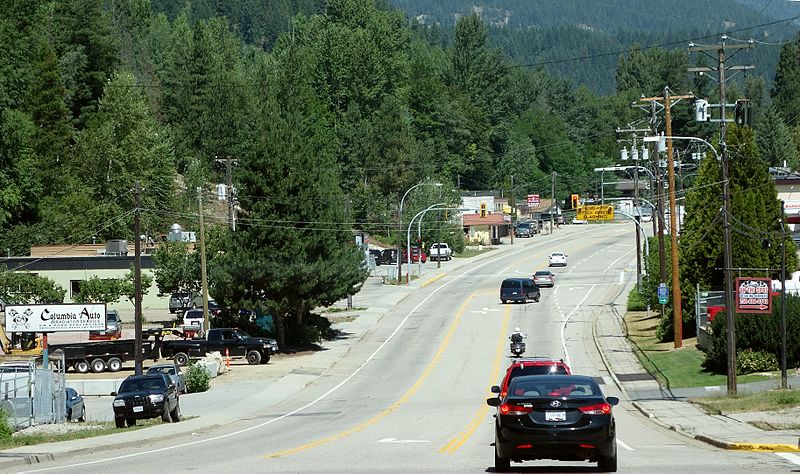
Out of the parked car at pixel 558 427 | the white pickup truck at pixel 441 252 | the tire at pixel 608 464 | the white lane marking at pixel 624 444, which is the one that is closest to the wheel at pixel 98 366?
the white lane marking at pixel 624 444

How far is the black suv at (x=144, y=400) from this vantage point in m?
36.2

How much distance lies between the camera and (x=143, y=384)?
37500mm

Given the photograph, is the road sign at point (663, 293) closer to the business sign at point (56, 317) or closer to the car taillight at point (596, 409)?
the business sign at point (56, 317)

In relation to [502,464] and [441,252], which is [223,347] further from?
[441,252]

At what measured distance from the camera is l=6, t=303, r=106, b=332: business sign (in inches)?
2190

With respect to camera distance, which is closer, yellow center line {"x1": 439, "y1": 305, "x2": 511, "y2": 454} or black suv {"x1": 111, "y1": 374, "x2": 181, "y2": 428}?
yellow center line {"x1": 439, "y1": 305, "x2": 511, "y2": 454}

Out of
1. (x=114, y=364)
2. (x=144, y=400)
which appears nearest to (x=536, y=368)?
(x=144, y=400)

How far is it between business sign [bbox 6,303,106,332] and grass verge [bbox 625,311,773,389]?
83.2ft

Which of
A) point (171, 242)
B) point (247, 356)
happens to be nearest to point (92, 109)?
point (171, 242)

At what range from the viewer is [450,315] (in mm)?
78125

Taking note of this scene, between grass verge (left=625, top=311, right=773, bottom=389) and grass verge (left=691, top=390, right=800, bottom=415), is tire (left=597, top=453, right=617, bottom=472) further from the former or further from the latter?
grass verge (left=625, top=311, right=773, bottom=389)

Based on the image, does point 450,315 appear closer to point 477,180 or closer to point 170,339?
point 170,339

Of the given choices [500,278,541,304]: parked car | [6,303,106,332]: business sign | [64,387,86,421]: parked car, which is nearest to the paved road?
[500,278,541,304]: parked car

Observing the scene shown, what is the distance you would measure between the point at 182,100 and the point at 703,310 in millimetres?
99152
